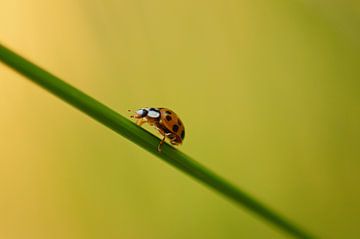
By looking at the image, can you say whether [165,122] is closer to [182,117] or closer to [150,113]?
[150,113]

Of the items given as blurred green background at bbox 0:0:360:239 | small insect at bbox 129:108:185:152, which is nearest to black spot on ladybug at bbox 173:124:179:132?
small insect at bbox 129:108:185:152

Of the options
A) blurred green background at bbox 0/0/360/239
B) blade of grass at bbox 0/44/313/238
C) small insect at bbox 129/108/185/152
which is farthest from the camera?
blurred green background at bbox 0/0/360/239

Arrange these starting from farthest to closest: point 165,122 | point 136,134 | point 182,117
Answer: point 182,117, point 165,122, point 136,134

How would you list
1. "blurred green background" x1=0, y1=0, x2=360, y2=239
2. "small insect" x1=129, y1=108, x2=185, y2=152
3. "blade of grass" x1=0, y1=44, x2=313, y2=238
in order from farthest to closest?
"blurred green background" x1=0, y1=0, x2=360, y2=239 → "small insect" x1=129, y1=108, x2=185, y2=152 → "blade of grass" x1=0, y1=44, x2=313, y2=238

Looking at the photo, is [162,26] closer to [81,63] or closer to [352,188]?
[81,63]

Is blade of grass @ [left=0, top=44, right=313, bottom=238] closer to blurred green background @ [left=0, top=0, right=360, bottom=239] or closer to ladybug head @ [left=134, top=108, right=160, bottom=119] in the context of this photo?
ladybug head @ [left=134, top=108, right=160, bottom=119]

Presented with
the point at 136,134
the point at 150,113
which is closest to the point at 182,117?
the point at 150,113
